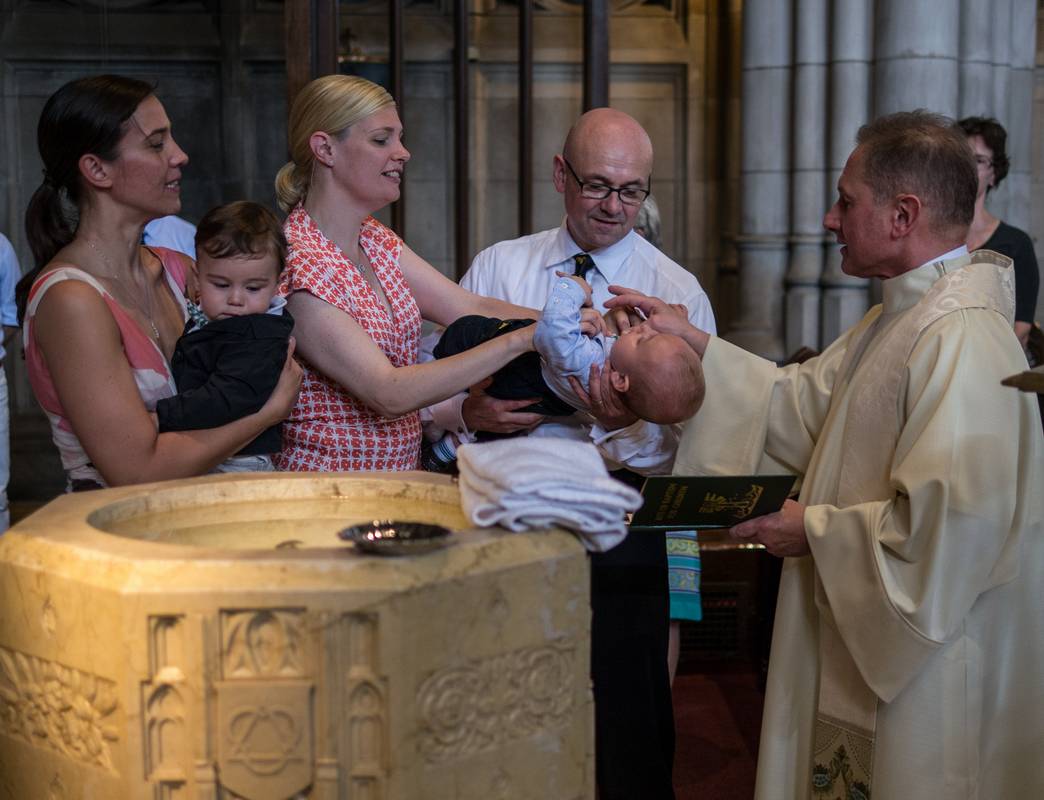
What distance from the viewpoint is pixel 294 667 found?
5.83 feet

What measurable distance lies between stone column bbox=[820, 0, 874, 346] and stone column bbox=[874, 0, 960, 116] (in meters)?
0.15

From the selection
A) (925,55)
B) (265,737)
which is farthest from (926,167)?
(925,55)

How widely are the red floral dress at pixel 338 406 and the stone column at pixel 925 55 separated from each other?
3057 mm

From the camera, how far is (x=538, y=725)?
194 centimetres

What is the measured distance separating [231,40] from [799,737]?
171 inches

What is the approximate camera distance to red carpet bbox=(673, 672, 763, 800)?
402cm

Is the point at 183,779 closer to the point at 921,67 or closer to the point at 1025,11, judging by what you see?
the point at 921,67

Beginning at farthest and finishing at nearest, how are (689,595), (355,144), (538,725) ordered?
(689,595) → (355,144) → (538,725)

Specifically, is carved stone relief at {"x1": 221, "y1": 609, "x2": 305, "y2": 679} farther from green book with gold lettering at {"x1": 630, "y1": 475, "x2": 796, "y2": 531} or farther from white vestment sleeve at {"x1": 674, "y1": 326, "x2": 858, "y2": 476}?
white vestment sleeve at {"x1": 674, "y1": 326, "x2": 858, "y2": 476}

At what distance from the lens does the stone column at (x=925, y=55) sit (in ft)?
17.5

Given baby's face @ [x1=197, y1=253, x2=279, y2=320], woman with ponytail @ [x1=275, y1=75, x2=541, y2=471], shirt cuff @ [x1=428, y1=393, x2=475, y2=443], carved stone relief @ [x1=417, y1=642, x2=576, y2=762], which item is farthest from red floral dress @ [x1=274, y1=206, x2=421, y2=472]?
carved stone relief @ [x1=417, y1=642, x2=576, y2=762]

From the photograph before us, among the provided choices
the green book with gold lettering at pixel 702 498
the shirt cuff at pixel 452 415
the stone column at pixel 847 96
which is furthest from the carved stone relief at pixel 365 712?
the stone column at pixel 847 96

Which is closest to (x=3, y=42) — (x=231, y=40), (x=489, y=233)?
(x=231, y=40)

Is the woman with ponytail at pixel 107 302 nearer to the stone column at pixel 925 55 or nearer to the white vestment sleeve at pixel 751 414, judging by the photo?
the white vestment sleeve at pixel 751 414
